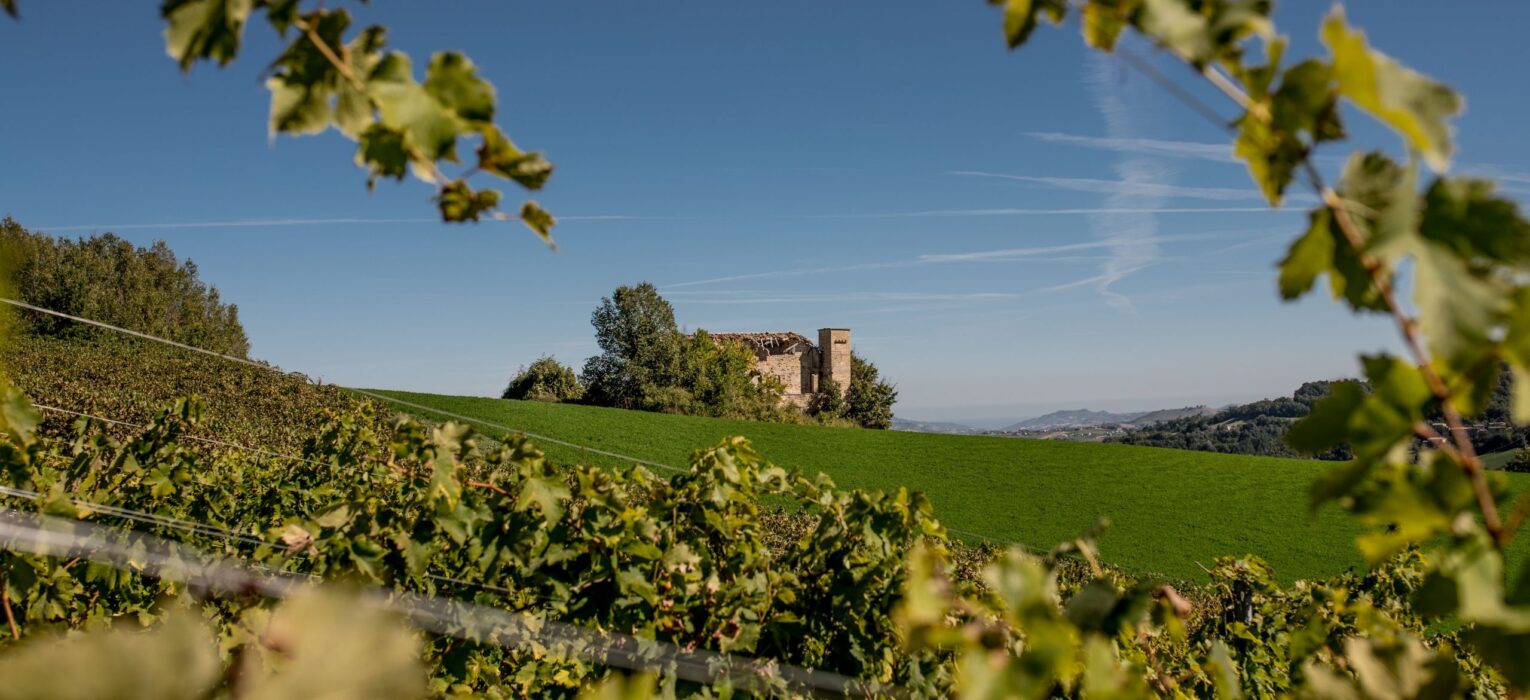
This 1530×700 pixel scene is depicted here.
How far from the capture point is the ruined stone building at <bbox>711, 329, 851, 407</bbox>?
1624 inches

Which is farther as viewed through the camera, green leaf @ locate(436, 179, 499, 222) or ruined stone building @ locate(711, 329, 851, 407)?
ruined stone building @ locate(711, 329, 851, 407)

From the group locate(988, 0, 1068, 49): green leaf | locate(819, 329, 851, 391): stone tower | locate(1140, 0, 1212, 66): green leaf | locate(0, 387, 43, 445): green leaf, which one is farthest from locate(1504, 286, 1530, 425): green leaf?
locate(819, 329, 851, 391): stone tower

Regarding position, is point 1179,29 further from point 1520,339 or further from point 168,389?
point 168,389

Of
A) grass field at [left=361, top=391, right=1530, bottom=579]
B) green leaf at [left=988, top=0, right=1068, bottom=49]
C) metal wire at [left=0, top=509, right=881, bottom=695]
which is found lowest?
grass field at [left=361, top=391, right=1530, bottom=579]

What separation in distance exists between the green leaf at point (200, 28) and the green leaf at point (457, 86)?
154 mm

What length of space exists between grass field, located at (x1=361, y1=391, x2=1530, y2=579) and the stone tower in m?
14.6

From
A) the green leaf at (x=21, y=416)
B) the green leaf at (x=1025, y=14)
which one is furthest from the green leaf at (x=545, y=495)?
the green leaf at (x=1025, y=14)

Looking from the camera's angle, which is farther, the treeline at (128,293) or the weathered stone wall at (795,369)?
the weathered stone wall at (795,369)

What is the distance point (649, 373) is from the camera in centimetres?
3281

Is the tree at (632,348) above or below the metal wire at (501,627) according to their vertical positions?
above

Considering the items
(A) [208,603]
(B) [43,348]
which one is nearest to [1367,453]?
(A) [208,603]

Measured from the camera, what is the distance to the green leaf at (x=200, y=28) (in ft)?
2.30

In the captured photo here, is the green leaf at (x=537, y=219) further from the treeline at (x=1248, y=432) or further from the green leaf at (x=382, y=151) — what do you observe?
the treeline at (x=1248, y=432)

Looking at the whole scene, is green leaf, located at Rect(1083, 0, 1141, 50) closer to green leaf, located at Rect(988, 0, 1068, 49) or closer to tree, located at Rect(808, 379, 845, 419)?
green leaf, located at Rect(988, 0, 1068, 49)
